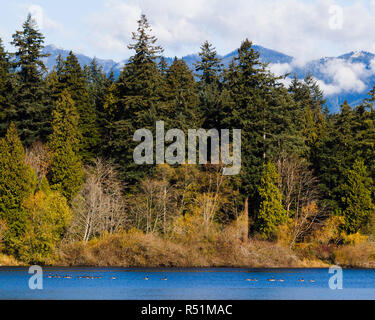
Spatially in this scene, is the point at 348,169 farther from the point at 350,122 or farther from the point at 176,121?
the point at 176,121

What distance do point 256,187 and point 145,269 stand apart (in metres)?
14.0

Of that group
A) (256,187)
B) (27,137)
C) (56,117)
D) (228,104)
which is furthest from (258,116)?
(27,137)

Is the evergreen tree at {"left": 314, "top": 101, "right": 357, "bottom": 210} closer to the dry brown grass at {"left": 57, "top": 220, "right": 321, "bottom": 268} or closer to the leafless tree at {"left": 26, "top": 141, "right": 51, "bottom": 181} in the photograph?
the dry brown grass at {"left": 57, "top": 220, "right": 321, "bottom": 268}

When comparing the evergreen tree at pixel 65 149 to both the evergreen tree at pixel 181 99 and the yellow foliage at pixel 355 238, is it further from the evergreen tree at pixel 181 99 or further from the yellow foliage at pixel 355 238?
the yellow foliage at pixel 355 238

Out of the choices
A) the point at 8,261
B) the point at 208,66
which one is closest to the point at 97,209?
the point at 8,261

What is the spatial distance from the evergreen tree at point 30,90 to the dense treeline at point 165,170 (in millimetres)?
115

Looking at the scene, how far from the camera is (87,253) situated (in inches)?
1859

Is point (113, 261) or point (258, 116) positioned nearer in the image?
point (113, 261)

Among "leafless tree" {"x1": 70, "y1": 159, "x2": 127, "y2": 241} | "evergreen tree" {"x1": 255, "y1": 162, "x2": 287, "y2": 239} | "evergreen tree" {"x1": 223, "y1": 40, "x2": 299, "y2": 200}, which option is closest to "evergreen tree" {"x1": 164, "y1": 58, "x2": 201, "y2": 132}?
"evergreen tree" {"x1": 223, "y1": 40, "x2": 299, "y2": 200}

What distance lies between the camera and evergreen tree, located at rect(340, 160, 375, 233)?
53.3 meters

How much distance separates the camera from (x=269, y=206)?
52719mm

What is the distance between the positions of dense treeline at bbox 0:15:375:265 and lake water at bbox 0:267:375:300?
16.4 ft

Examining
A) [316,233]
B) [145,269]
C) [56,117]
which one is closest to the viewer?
[145,269]

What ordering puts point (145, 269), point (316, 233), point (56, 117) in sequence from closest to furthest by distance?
point (145, 269)
point (316, 233)
point (56, 117)
